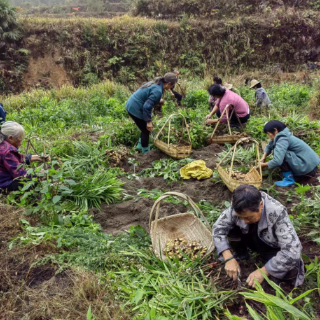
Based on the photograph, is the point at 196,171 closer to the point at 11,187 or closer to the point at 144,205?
the point at 144,205

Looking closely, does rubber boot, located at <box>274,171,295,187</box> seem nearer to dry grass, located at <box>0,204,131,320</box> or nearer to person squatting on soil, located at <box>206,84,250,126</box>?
person squatting on soil, located at <box>206,84,250,126</box>

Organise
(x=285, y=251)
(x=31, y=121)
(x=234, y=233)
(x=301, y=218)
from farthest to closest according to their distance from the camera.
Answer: (x=31, y=121) < (x=301, y=218) < (x=234, y=233) < (x=285, y=251)

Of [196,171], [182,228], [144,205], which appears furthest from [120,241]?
[196,171]

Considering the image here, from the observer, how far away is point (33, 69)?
49.9 ft

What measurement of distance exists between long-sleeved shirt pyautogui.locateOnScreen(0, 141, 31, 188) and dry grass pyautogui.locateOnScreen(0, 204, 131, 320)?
1.02 metres

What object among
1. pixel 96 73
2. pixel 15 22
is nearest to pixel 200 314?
pixel 96 73

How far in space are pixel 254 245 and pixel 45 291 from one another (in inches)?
70.8

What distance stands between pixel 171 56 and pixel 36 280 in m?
14.7

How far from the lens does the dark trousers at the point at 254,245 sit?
237 centimetres

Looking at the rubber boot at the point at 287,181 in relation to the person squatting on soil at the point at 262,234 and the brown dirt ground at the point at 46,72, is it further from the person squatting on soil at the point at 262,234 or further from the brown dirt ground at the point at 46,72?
the brown dirt ground at the point at 46,72

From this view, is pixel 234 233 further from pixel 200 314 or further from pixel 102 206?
pixel 102 206

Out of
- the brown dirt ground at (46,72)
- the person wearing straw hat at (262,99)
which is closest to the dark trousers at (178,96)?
the person wearing straw hat at (262,99)

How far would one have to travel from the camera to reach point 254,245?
259 cm

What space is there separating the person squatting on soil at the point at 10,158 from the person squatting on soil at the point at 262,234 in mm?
2474
